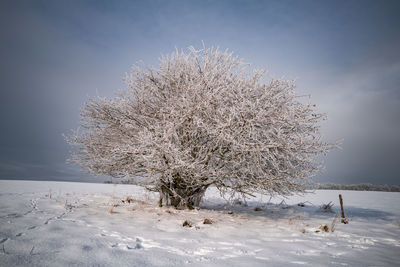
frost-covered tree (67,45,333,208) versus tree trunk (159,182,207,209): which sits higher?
frost-covered tree (67,45,333,208)

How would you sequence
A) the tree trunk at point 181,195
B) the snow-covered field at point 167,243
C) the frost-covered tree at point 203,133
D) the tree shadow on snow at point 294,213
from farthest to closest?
the tree shadow on snow at point 294,213 < the tree trunk at point 181,195 < the frost-covered tree at point 203,133 < the snow-covered field at point 167,243

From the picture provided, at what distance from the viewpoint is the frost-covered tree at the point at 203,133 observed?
569 centimetres

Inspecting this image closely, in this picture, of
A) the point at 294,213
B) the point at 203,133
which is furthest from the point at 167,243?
the point at 294,213

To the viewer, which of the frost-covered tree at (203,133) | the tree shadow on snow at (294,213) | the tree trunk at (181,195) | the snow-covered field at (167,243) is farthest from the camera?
the tree shadow on snow at (294,213)

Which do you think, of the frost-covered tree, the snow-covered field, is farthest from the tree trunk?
the snow-covered field

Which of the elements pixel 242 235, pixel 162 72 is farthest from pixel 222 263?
pixel 162 72

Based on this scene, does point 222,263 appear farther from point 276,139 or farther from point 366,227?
point 366,227

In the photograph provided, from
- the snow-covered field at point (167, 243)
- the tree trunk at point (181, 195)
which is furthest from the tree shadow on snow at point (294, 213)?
the snow-covered field at point (167, 243)

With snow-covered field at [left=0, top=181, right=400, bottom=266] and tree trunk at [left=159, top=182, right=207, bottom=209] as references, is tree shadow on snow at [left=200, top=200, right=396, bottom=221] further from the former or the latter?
snow-covered field at [left=0, top=181, right=400, bottom=266]

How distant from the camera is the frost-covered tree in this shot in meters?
5.69

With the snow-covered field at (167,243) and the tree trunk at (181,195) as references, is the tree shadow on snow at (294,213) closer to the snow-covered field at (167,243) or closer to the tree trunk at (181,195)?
the tree trunk at (181,195)

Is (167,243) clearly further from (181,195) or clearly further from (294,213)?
(294,213)

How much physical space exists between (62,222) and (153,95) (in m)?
4.08

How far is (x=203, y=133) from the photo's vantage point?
6.32 m
